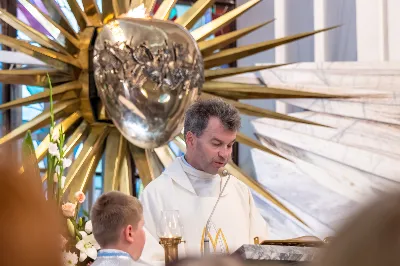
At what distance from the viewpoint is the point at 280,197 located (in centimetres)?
474

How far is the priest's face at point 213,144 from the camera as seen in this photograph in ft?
9.39

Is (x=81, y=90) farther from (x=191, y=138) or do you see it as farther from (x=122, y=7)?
(x=191, y=138)

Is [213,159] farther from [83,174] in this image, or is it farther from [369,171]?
[369,171]

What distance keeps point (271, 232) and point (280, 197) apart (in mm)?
226

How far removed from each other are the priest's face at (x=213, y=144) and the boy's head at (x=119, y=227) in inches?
24.0

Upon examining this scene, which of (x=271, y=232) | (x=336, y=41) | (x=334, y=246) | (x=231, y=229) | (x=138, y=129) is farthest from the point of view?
(x=336, y=41)

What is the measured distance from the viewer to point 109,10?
3855mm

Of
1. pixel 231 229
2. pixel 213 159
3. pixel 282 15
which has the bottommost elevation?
pixel 231 229

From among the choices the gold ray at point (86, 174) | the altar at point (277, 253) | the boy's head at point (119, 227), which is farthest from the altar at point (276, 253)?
the gold ray at point (86, 174)

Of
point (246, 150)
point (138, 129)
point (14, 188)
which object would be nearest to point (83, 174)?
point (138, 129)

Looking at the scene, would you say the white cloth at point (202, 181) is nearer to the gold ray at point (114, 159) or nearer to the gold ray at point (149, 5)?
the gold ray at point (114, 159)

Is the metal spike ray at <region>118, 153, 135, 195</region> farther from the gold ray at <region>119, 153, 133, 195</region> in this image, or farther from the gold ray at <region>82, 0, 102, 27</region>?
the gold ray at <region>82, 0, 102, 27</region>

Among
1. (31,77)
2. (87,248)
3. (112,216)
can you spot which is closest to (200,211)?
(87,248)

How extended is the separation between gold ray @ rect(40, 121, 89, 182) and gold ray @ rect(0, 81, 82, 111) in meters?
0.15
